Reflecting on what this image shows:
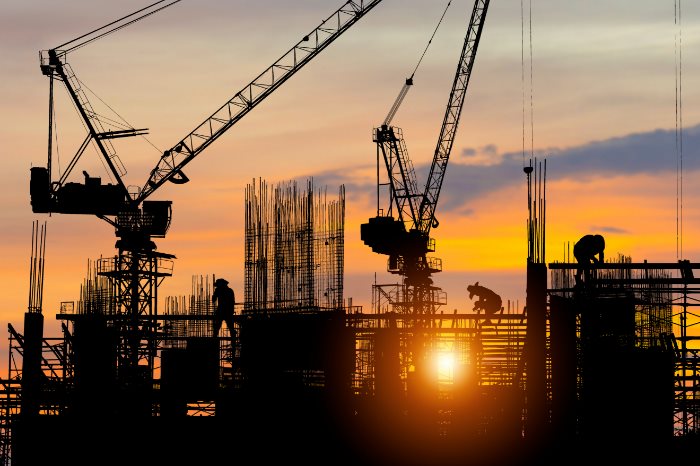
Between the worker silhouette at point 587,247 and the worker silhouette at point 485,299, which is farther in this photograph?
the worker silhouette at point 485,299

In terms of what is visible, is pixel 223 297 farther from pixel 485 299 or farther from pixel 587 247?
pixel 587 247

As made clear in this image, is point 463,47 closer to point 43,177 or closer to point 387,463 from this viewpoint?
point 43,177

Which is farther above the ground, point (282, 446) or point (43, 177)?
point (43, 177)

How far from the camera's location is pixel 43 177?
74.3m

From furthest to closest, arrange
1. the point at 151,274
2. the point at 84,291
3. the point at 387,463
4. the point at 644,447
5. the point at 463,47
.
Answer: the point at 463,47 < the point at 151,274 < the point at 84,291 < the point at 387,463 < the point at 644,447

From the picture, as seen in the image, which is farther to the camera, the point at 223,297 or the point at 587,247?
the point at 223,297

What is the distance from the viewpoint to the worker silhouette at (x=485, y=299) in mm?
40969

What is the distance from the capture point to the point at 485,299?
4131cm

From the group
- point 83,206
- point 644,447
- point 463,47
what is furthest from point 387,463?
point 463,47

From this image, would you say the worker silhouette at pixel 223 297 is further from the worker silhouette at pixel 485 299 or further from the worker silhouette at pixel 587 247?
the worker silhouette at pixel 587 247

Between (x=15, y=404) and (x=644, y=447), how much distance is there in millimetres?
21026

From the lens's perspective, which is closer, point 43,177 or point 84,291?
point 84,291

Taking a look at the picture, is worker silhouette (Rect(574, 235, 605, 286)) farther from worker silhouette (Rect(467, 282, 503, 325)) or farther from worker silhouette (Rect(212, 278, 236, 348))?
worker silhouette (Rect(212, 278, 236, 348))

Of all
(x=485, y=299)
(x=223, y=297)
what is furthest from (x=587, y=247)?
(x=223, y=297)
